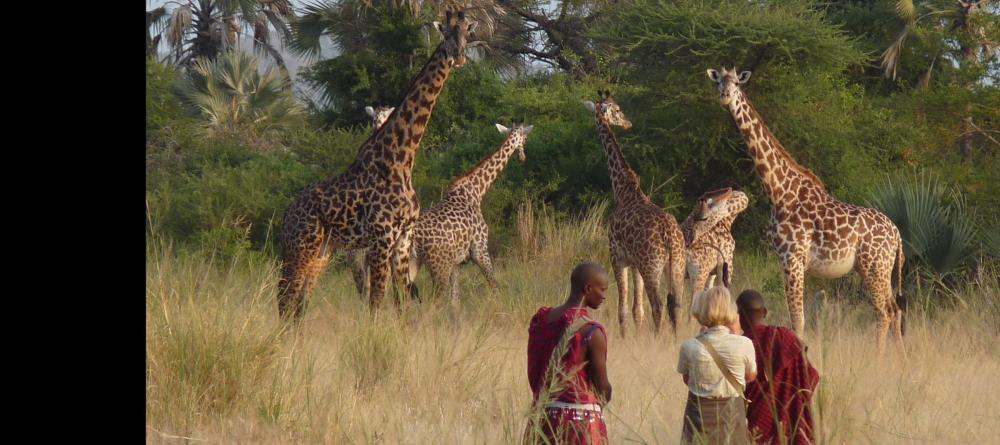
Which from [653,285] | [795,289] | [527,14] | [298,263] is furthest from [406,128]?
[527,14]

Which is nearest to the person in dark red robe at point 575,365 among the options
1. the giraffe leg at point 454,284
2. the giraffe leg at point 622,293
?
the giraffe leg at point 622,293

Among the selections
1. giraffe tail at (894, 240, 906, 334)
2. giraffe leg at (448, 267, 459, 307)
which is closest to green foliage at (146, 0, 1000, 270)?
giraffe leg at (448, 267, 459, 307)

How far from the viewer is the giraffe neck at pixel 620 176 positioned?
973cm

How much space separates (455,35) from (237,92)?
60.7 ft

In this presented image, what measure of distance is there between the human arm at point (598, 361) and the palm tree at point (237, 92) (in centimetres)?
2234

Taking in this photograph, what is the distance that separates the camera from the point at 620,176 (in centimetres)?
1007

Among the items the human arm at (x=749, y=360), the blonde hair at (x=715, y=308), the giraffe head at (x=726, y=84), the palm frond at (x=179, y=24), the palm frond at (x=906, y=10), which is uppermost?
the palm frond at (x=906, y=10)

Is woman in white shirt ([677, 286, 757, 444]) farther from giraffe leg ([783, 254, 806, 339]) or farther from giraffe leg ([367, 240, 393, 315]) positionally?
giraffe leg ([783, 254, 806, 339])

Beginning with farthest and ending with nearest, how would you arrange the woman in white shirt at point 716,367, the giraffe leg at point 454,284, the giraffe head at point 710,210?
the giraffe leg at point 454,284, the giraffe head at point 710,210, the woman in white shirt at point 716,367

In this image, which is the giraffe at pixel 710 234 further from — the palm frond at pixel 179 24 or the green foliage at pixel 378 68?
the palm frond at pixel 179 24

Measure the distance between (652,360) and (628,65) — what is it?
9.74m

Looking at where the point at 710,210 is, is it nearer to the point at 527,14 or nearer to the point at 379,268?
the point at 379,268
